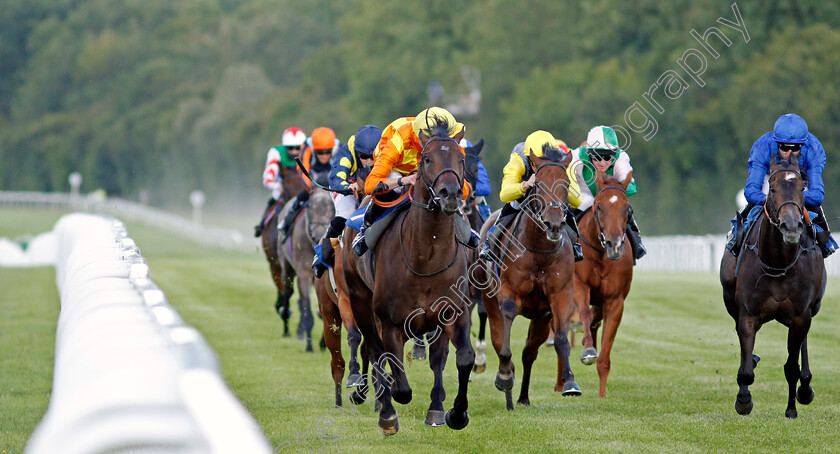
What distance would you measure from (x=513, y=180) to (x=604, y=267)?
1.19m

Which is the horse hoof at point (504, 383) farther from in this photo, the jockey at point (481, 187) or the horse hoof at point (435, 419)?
the jockey at point (481, 187)

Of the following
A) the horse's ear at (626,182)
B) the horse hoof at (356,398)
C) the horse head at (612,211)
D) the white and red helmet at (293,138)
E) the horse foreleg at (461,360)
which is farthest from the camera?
the white and red helmet at (293,138)

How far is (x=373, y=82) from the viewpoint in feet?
173

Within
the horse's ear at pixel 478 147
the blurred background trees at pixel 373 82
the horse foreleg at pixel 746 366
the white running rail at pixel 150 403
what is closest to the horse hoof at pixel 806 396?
the horse foreleg at pixel 746 366

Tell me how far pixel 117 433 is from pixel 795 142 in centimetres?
565

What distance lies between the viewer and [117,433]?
310 centimetres

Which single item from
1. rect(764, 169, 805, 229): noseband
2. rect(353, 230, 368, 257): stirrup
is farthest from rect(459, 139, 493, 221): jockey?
rect(764, 169, 805, 229): noseband

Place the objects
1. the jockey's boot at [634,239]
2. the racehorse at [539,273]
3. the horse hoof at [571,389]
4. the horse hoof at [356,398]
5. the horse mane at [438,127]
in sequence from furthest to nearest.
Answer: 1. the jockey's boot at [634,239]
2. the horse hoof at [356,398]
3. the racehorse at [539,273]
4. the horse hoof at [571,389]
5. the horse mane at [438,127]

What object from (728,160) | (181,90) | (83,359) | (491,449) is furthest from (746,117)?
(181,90)

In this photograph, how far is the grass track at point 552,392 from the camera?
22.6 ft

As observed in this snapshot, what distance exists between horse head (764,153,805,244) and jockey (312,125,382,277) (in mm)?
2708

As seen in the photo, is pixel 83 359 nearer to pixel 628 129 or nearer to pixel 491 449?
pixel 491 449

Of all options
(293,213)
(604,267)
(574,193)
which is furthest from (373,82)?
(574,193)

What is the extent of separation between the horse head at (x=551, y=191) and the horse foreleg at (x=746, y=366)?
4.47 ft
